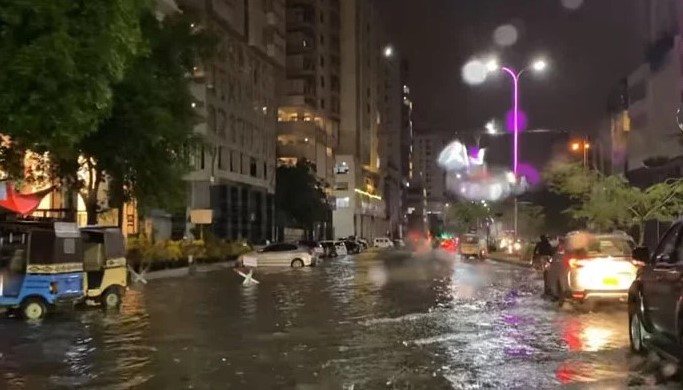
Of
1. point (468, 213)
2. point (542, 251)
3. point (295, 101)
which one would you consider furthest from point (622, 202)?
point (295, 101)

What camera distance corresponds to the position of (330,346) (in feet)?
44.4

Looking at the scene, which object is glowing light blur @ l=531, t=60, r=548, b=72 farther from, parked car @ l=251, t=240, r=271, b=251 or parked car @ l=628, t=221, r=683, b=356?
parked car @ l=628, t=221, r=683, b=356

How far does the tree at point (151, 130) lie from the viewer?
25047 mm

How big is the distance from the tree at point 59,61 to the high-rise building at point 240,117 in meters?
50.2

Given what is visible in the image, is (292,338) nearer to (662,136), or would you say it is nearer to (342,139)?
(662,136)

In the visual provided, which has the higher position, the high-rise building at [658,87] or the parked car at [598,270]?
the high-rise building at [658,87]

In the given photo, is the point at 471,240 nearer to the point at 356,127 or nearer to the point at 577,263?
A: the point at 577,263

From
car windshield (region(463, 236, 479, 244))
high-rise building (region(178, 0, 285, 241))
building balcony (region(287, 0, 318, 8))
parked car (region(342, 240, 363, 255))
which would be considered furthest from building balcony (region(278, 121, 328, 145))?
car windshield (region(463, 236, 479, 244))

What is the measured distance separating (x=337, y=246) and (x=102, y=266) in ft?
183

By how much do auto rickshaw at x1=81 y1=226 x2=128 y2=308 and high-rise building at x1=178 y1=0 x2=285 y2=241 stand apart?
136 feet

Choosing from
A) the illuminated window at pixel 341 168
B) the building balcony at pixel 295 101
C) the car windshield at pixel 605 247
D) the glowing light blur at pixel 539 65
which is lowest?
the car windshield at pixel 605 247

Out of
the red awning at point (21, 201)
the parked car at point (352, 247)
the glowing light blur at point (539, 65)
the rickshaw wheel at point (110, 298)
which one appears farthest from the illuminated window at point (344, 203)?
the rickshaw wheel at point (110, 298)

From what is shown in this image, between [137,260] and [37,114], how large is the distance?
25.7 meters

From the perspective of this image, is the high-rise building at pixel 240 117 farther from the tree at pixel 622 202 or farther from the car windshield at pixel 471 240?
the tree at pixel 622 202
